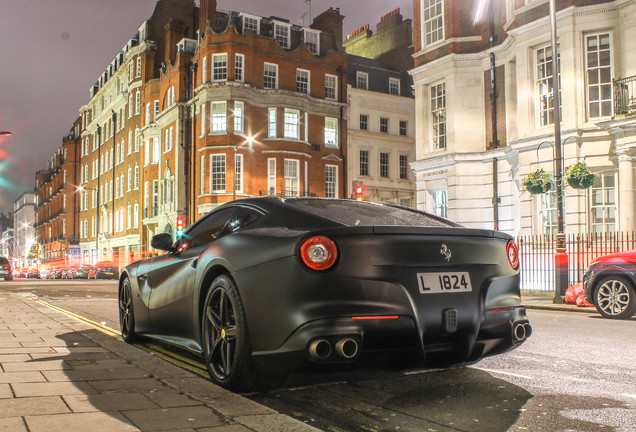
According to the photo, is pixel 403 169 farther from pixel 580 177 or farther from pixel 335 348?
pixel 335 348

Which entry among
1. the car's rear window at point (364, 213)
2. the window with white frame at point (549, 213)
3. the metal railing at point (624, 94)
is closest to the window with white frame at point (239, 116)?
the window with white frame at point (549, 213)

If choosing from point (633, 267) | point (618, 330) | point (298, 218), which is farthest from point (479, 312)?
point (633, 267)

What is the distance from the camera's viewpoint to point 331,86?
45.1m

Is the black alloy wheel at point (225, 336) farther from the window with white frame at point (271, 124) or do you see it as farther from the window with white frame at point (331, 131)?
the window with white frame at point (331, 131)

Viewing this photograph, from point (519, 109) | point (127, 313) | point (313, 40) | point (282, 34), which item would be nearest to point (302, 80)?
point (282, 34)

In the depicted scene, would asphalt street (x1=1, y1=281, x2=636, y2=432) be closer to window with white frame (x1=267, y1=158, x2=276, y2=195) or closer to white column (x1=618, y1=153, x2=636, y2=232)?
white column (x1=618, y1=153, x2=636, y2=232)

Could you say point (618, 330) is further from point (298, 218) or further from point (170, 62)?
point (170, 62)

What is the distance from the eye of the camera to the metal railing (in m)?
18.3

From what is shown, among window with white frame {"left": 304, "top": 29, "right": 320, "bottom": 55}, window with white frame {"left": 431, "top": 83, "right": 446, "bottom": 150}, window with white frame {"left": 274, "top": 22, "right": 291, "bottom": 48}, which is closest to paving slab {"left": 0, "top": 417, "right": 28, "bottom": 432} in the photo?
window with white frame {"left": 431, "top": 83, "right": 446, "bottom": 150}

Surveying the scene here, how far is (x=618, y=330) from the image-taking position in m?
8.38

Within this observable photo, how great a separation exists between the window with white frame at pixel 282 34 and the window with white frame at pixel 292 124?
206 inches

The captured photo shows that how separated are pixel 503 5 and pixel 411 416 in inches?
926

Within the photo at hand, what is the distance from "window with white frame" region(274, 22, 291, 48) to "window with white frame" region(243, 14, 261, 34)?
5.13ft

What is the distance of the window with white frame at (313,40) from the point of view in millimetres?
44906
